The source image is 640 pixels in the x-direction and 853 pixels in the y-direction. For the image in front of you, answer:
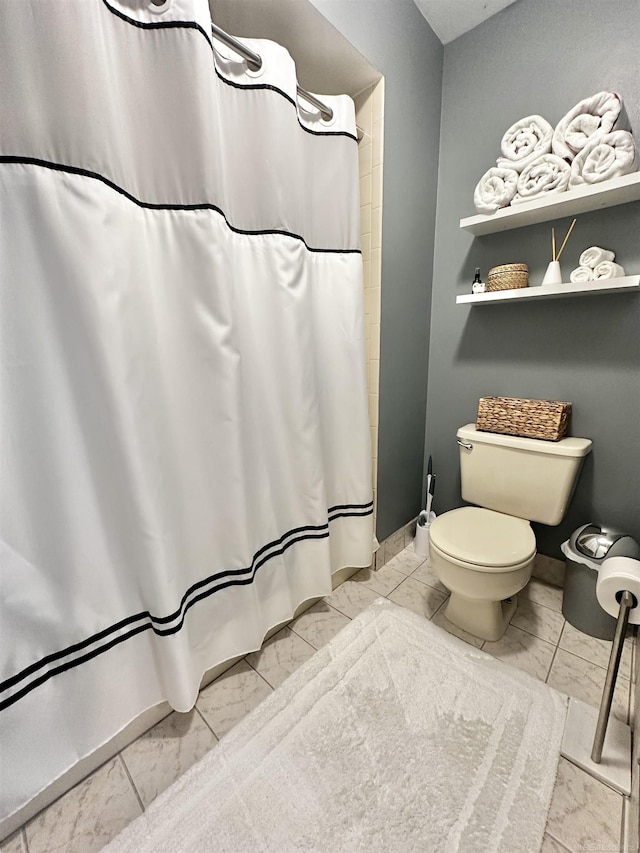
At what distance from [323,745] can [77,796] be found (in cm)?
63

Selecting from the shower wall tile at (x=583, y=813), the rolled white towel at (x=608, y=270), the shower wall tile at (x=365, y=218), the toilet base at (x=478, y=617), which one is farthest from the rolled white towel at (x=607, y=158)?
the shower wall tile at (x=583, y=813)

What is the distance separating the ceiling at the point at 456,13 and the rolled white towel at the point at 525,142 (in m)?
0.54

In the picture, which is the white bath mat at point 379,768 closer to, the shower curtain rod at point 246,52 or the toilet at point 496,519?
the toilet at point 496,519

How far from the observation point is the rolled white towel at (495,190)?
130 centimetres

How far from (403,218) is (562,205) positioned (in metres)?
0.58

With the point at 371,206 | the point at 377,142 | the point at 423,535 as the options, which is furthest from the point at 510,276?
the point at 423,535

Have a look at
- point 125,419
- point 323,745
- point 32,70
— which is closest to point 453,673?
point 323,745

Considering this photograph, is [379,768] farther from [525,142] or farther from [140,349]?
[525,142]

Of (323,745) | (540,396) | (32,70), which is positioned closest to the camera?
(32,70)

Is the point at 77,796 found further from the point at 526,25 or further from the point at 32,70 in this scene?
the point at 526,25

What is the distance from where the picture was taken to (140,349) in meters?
0.80

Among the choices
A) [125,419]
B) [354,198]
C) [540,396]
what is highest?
[354,198]

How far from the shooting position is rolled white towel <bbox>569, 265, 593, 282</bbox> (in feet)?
4.06

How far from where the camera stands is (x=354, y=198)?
4.01ft
